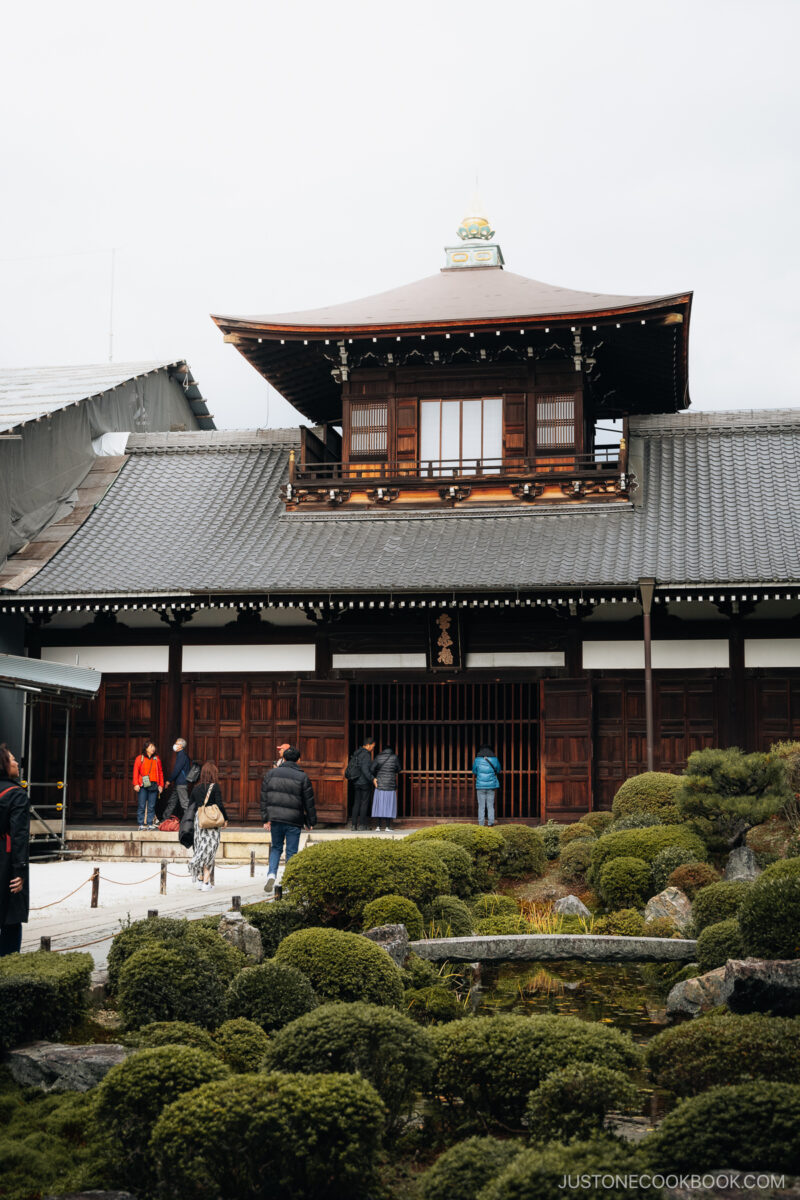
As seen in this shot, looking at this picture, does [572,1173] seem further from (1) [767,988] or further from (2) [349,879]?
(2) [349,879]

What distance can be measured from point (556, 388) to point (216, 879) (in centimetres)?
1165

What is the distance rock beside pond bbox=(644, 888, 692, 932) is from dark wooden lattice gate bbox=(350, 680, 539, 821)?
938 cm

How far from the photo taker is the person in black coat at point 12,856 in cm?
873

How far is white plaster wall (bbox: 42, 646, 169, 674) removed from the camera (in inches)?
864

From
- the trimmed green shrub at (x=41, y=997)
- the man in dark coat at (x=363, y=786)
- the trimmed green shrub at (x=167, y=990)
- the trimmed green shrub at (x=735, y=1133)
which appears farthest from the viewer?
the man in dark coat at (x=363, y=786)

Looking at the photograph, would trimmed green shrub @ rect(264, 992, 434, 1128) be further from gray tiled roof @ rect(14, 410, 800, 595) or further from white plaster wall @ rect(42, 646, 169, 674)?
white plaster wall @ rect(42, 646, 169, 674)

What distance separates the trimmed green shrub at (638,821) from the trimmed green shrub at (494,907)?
2147 mm

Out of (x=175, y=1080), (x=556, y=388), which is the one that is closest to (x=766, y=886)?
(x=175, y=1080)

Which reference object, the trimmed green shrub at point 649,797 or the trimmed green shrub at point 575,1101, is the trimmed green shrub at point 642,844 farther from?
the trimmed green shrub at point 575,1101

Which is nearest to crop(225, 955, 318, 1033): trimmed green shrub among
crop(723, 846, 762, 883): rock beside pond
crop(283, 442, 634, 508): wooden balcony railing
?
crop(723, 846, 762, 883): rock beside pond

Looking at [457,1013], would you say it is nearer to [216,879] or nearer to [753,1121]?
[753,1121]

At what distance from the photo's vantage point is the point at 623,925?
11.5m

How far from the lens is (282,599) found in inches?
804

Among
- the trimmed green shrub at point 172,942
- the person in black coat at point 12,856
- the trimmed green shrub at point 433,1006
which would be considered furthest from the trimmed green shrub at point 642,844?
the person in black coat at point 12,856
